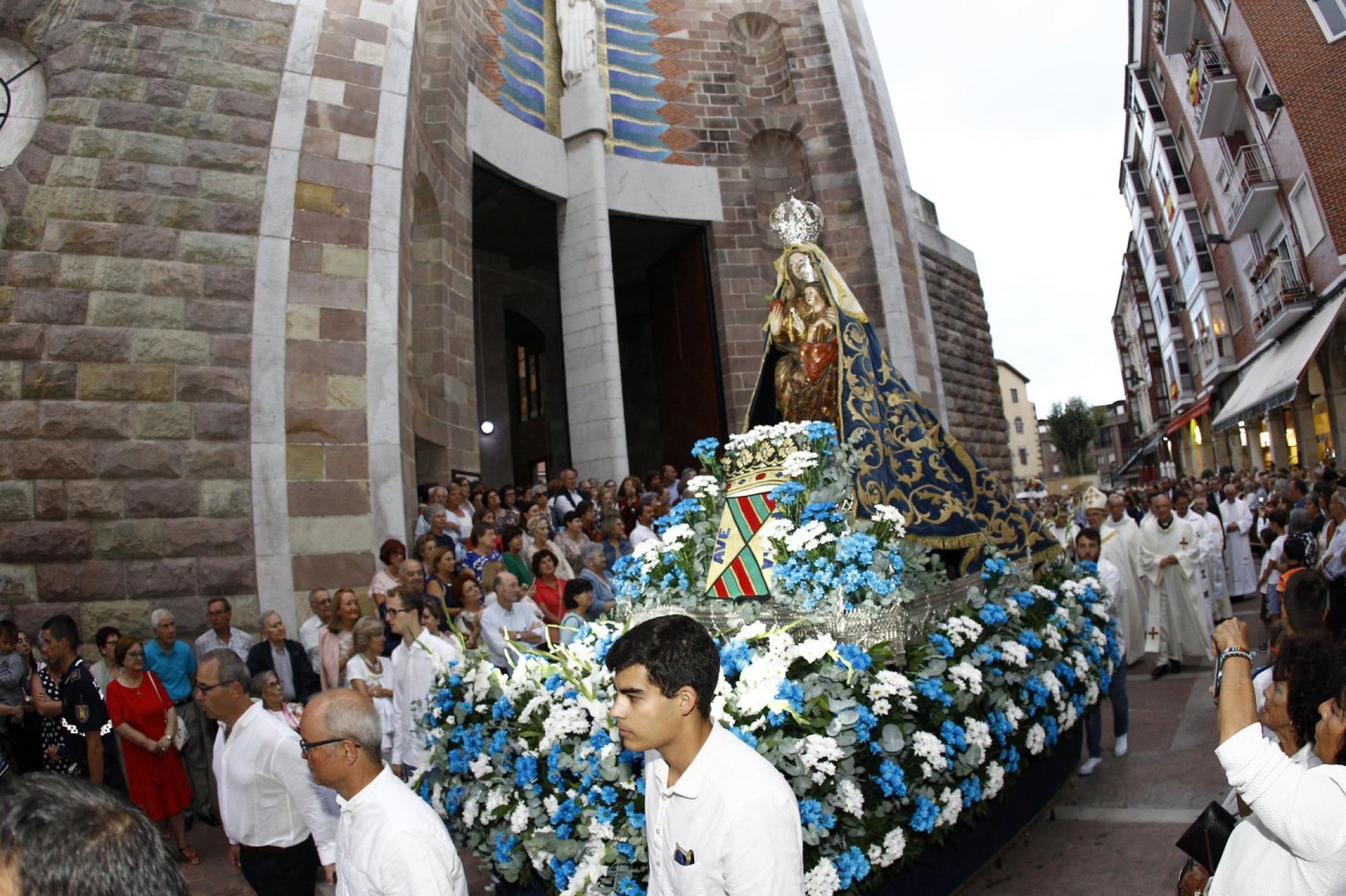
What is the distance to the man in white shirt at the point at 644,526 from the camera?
33.6 ft

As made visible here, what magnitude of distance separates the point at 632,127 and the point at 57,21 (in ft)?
29.4

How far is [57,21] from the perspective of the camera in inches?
376

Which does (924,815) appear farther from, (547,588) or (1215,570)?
(1215,570)

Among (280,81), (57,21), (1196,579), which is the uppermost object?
(57,21)

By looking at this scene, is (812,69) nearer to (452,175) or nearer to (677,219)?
(677,219)

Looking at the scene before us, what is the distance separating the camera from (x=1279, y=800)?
2.02 m

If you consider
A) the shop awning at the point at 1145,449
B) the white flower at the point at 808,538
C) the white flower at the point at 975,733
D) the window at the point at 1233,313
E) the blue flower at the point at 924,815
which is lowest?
the blue flower at the point at 924,815

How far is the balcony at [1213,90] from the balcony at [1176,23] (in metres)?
1.83

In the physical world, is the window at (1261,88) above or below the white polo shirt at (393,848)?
above

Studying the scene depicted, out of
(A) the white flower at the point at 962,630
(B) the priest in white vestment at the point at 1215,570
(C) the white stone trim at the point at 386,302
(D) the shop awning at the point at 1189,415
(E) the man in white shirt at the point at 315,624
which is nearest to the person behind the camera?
(A) the white flower at the point at 962,630

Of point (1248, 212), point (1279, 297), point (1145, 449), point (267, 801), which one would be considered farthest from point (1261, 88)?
point (1145, 449)

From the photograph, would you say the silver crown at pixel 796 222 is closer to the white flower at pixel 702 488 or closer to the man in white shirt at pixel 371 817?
the white flower at pixel 702 488

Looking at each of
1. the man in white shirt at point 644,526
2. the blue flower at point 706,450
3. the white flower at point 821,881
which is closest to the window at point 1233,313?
the man in white shirt at point 644,526

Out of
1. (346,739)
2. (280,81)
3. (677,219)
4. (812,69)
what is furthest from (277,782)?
(812,69)
